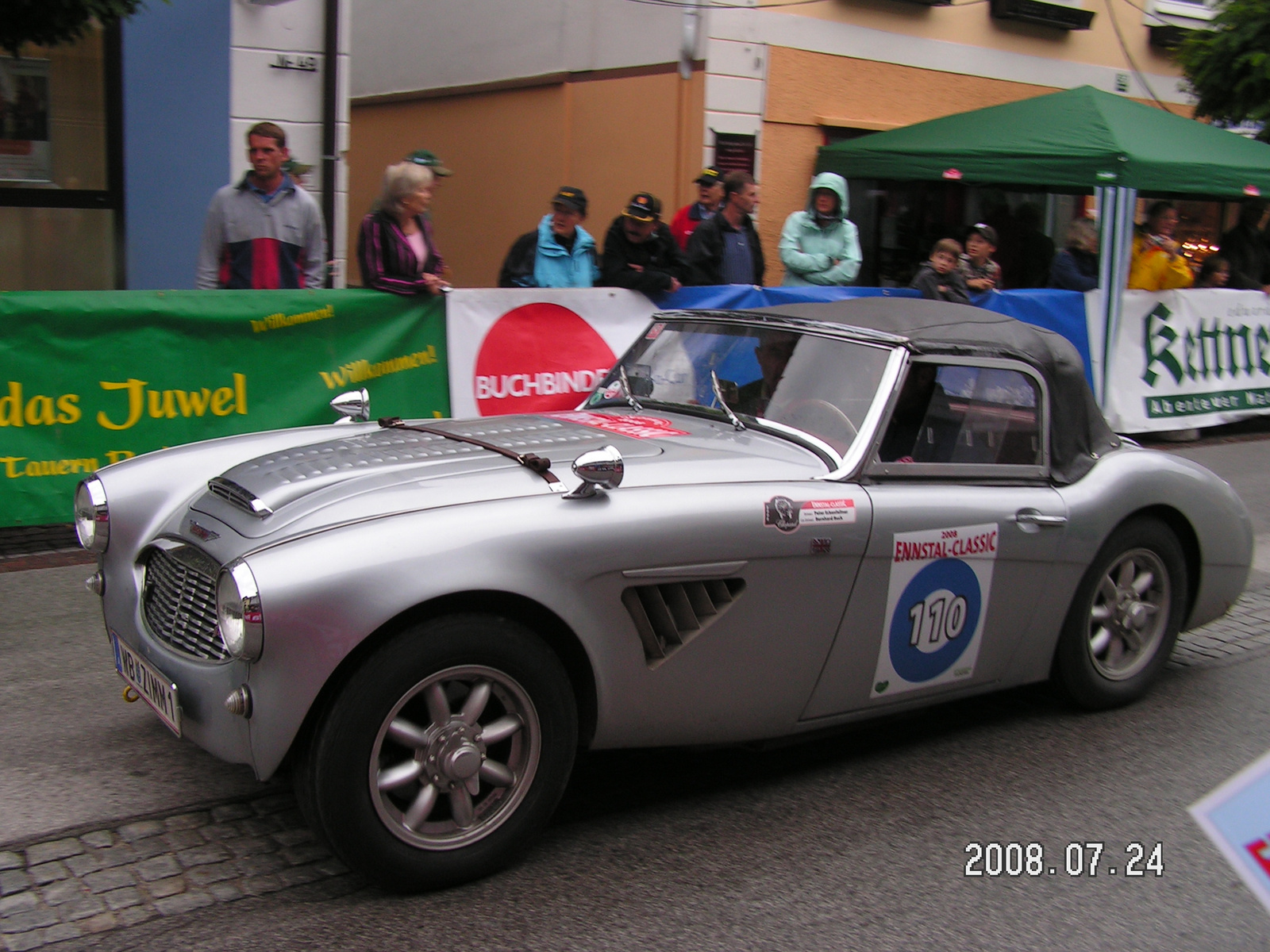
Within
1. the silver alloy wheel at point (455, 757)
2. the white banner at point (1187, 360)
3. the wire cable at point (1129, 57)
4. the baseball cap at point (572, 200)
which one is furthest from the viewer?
the wire cable at point (1129, 57)

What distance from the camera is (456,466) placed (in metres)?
3.53

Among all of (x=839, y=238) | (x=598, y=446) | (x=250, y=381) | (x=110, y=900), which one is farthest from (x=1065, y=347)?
(x=839, y=238)

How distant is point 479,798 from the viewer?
3.25m

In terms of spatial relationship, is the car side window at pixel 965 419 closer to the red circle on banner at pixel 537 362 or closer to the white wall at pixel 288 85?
the red circle on banner at pixel 537 362

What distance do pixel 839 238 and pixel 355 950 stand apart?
7498mm

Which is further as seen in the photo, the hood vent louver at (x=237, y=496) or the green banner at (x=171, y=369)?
the green banner at (x=171, y=369)

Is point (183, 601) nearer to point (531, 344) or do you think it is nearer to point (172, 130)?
point (531, 344)

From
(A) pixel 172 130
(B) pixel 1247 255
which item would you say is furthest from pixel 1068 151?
(A) pixel 172 130

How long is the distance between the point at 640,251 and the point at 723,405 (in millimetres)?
3958

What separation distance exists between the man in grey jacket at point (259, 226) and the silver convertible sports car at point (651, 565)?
3.10 meters

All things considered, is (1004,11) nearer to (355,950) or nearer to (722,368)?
(722,368)

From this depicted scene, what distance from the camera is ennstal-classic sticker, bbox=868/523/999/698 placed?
388cm

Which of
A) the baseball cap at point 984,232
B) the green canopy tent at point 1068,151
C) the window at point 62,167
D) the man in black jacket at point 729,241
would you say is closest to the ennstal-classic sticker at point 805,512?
the man in black jacket at point 729,241

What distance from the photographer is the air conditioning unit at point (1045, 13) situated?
529 inches
